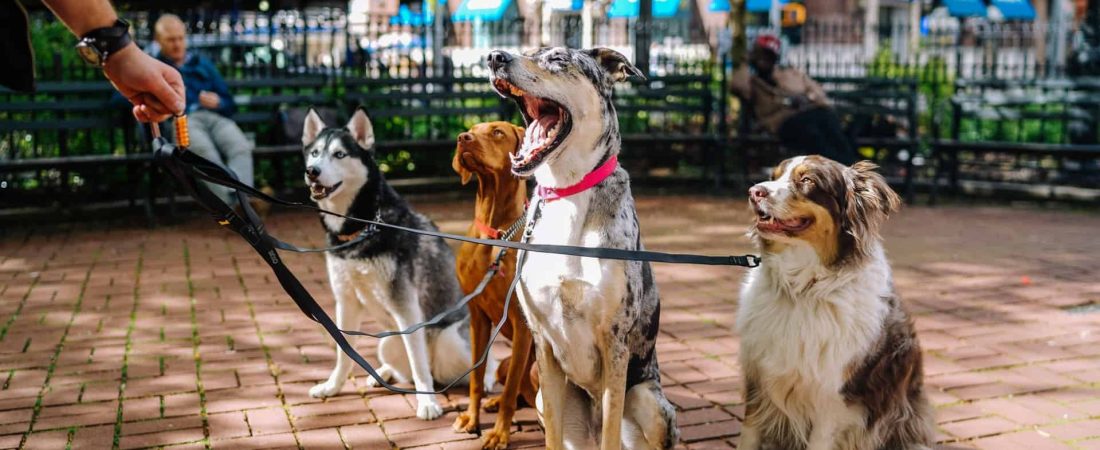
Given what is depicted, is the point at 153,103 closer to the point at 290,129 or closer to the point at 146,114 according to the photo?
A: the point at 146,114

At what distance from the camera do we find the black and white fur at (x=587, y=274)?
120 inches

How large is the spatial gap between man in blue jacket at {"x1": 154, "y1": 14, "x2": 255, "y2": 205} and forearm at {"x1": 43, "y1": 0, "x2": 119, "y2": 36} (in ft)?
20.2

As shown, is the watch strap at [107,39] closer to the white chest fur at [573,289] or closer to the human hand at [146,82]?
the human hand at [146,82]

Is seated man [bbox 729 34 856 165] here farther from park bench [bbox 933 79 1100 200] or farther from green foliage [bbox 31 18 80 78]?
green foliage [bbox 31 18 80 78]

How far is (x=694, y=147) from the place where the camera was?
12.2 meters

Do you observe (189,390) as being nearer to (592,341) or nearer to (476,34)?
(592,341)

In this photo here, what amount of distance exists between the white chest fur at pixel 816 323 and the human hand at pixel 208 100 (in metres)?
6.83

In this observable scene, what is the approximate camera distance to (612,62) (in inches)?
127

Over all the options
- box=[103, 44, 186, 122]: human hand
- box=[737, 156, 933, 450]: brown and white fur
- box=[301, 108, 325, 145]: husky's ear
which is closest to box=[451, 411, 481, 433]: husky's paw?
box=[737, 156, 933, 450]: brown and white fur

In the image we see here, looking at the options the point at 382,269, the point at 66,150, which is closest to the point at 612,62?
the point at 382,269

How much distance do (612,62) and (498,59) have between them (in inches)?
18.7

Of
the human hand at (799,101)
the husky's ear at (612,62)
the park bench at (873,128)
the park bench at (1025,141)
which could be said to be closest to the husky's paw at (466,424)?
the husky's ear at (612,62)

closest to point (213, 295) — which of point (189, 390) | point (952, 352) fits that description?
point (189, 390)

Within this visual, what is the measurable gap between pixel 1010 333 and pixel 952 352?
2.13 feet
